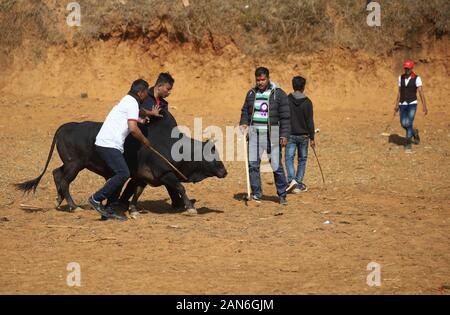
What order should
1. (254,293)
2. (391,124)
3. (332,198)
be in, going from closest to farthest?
(254,293)
(332,198)
(391,124)

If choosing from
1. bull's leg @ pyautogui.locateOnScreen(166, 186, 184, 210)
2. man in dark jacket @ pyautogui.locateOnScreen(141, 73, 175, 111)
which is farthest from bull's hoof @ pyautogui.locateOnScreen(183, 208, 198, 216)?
man in dark jacket @ pyautogui.locateOnScreen(141, 73, 175, 111)

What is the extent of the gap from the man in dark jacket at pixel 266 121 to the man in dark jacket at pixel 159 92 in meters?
1.35

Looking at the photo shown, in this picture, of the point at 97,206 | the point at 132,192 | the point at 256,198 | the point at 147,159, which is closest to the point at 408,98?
the point at 256,198

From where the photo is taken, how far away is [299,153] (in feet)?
40.4

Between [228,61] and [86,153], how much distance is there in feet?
32.8

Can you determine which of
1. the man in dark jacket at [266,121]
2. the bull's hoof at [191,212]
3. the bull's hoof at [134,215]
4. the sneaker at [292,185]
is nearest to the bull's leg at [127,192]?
the bull's hoof at [134,215]

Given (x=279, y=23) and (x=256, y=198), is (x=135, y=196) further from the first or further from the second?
(x=279, y=23)

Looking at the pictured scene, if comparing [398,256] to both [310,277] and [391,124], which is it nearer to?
[310,277]

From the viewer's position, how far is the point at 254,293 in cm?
693

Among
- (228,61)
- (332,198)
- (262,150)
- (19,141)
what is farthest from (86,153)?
(228,61)

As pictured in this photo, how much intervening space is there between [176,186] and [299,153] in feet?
9.14

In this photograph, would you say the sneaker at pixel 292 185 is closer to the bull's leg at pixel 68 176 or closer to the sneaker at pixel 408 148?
the bull's leg at pixel 68 176

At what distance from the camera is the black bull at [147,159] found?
10.3m

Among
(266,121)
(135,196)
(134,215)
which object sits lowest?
(134,215)
